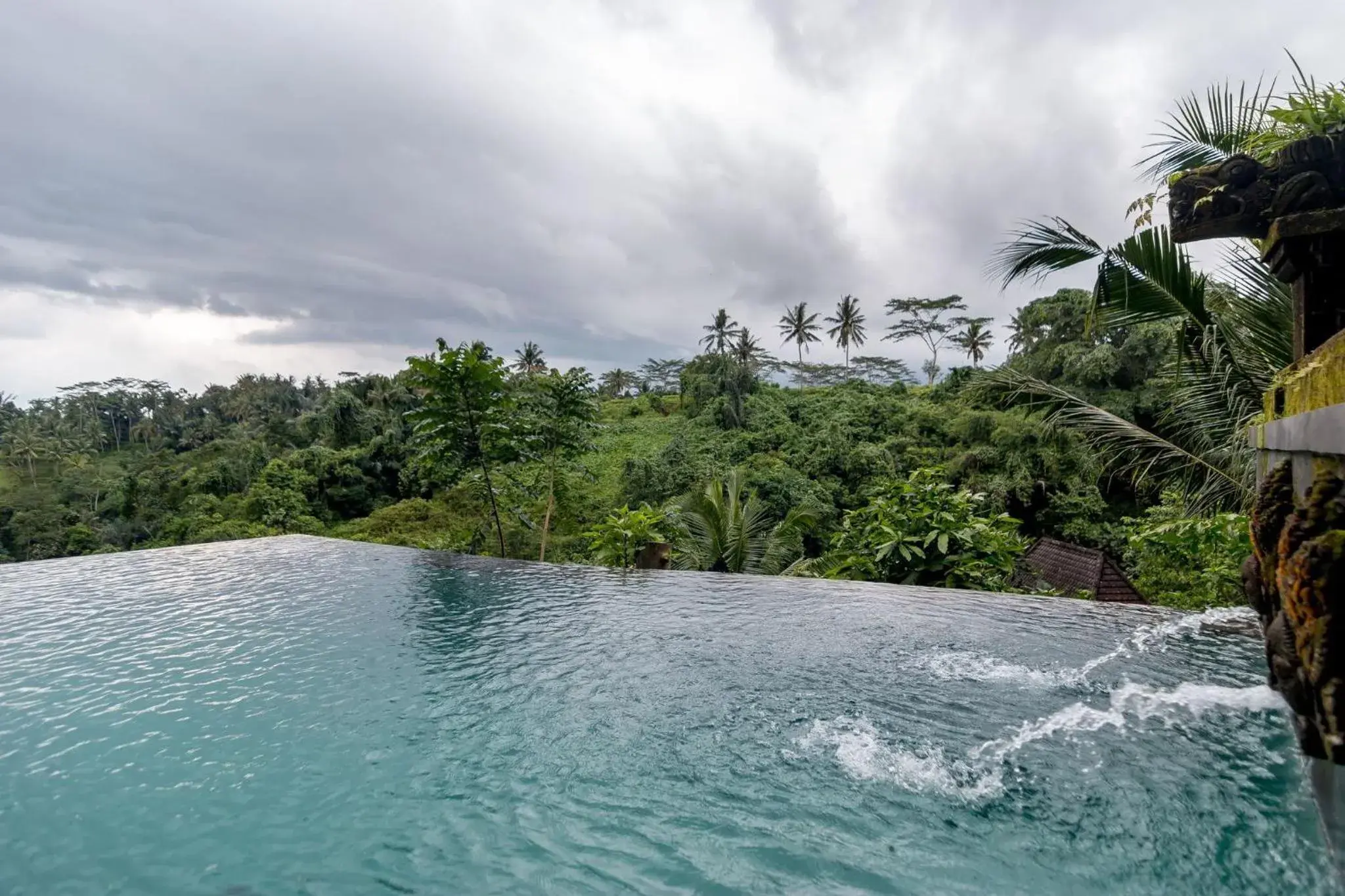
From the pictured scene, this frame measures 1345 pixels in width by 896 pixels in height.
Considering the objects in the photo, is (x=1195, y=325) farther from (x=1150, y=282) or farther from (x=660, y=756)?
(x=660, y=756)

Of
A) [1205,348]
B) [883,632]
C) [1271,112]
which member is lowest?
[883,632]

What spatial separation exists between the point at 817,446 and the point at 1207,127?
17051 mm

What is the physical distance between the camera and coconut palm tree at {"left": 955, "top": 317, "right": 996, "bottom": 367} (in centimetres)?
3522

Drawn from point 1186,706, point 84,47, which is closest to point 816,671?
point 1186,706

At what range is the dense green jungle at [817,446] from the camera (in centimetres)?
419

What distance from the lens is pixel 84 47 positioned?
657 cm

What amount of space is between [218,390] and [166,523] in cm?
2761

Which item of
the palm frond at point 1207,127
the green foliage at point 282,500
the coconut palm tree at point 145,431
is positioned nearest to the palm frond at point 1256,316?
the palm frond at point 1207,127

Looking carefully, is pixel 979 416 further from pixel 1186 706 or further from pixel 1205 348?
pixel 1186 706

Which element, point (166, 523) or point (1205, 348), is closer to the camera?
point (1205, 348)

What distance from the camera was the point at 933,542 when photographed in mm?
6051

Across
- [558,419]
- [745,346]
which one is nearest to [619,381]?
[745,346]

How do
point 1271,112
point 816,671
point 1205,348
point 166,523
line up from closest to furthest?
point 1271,112, point 816,671, point 1205,348, point 166,523

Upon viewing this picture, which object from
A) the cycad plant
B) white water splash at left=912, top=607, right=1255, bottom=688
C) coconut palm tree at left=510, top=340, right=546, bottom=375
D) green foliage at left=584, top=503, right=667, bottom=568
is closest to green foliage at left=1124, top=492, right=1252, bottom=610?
white water splash at left=912, top=607, right=1255, bottom=688
